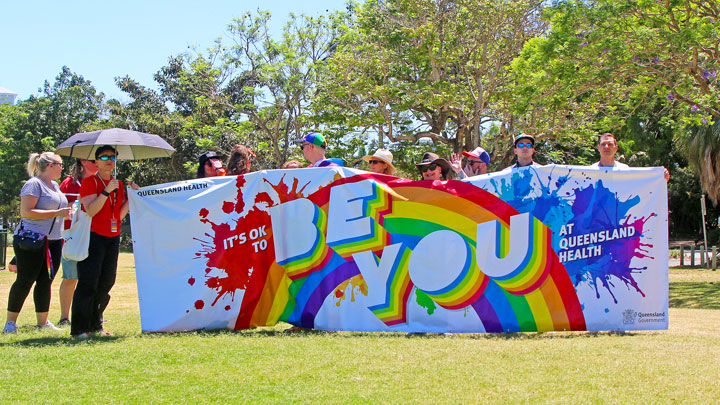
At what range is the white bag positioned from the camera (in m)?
6.19

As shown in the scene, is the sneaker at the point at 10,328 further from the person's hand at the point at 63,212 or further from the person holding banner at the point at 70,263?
the person's hand at the point at 63,212

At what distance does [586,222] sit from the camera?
6.94 meters

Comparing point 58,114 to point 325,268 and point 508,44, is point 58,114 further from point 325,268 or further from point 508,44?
point 325,268

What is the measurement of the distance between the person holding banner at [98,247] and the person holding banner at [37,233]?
0.50 meters


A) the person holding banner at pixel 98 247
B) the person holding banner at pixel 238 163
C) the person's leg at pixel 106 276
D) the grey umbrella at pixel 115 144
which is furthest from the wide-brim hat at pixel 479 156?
the person's leg at pixel 106 276

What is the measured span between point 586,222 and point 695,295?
928 centimetres

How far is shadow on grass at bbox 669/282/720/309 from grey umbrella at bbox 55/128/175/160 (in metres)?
9.86

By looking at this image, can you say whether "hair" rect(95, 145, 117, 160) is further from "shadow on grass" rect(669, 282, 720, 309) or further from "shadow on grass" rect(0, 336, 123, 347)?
"shadow on grass" rect(669, 282, 720, 309)

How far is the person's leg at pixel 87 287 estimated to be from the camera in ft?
20.9

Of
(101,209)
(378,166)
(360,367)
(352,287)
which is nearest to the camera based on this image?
(360,367)

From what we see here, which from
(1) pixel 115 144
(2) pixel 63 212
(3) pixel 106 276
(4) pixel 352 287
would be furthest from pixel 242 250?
(2) pixel 63 212

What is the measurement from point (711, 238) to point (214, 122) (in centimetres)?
2761

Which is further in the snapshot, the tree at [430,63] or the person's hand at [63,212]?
the tree at [430,63]

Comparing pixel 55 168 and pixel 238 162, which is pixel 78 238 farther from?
pixel 238 162
